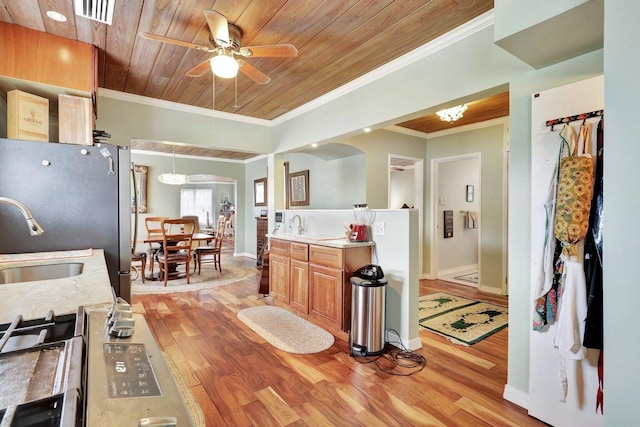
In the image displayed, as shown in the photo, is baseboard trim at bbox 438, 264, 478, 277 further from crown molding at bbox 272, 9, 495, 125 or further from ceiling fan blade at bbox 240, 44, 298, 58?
ceiling fan blade at bbox 240, 44, 298, 58

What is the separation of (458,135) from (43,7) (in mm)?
5035

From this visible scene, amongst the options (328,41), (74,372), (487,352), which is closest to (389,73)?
(328,41)

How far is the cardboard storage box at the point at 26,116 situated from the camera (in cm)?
205

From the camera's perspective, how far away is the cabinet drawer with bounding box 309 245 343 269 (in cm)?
286

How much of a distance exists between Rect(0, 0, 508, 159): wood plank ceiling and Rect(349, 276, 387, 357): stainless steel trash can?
203 cm

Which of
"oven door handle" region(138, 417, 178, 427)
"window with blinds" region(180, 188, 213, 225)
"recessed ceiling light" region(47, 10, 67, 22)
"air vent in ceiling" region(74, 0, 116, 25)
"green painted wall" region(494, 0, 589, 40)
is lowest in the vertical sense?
"oven door handle" region(138, 417, 178, 427)

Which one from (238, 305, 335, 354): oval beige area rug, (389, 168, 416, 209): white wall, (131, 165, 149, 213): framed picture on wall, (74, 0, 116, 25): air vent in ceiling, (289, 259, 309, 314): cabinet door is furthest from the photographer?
(389, 168, 416, 209): white wall

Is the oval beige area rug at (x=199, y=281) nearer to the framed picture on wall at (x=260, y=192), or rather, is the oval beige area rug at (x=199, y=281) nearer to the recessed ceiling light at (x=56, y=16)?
the framed picture on wall at (x=260, y=192)

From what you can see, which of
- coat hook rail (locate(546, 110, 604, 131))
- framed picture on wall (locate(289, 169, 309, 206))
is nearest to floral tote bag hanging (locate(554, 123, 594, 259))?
coat hook rail (locate(546, 110, 604, 131))

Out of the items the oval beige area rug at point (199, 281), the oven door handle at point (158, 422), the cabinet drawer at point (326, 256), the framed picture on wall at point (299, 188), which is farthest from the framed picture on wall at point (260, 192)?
the oven door handle at point (158, 422)

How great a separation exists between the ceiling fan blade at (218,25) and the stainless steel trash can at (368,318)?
2.17 m

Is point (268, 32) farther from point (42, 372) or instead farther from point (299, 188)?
point (299, 188)

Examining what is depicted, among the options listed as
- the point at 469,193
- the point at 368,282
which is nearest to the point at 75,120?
the point at 368,282

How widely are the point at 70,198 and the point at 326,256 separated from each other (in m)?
2.08
